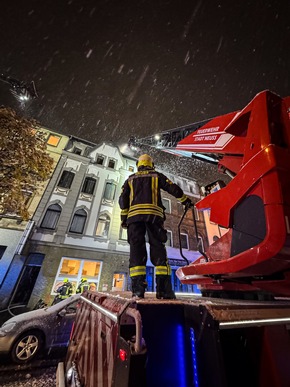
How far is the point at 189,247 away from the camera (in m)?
16.9

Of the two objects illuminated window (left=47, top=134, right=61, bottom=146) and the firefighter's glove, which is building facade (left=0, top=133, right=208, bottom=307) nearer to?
illuminated window (left=47, top=134, right=61, bottom=146)

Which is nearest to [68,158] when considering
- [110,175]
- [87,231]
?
[110,175]

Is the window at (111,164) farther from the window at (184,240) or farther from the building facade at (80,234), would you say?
the window at (184,240)

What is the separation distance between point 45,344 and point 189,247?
543 inches

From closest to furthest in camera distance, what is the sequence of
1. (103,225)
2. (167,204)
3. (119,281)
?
(119,281), (103,225), (167,204)

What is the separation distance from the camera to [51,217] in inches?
521

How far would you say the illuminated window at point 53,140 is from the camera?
53.6ft

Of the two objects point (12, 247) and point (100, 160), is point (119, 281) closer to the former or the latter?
point (12, 247)

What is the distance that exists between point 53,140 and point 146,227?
17.1m

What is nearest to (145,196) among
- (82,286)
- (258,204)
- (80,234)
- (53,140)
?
(258,204)

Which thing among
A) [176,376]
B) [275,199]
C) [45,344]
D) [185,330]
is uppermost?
[275,199]

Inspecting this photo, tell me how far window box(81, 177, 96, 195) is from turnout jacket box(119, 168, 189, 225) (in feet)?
41.7

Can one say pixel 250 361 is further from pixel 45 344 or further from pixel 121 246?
pixel 121 246

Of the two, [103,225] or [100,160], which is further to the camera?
[100,160]
